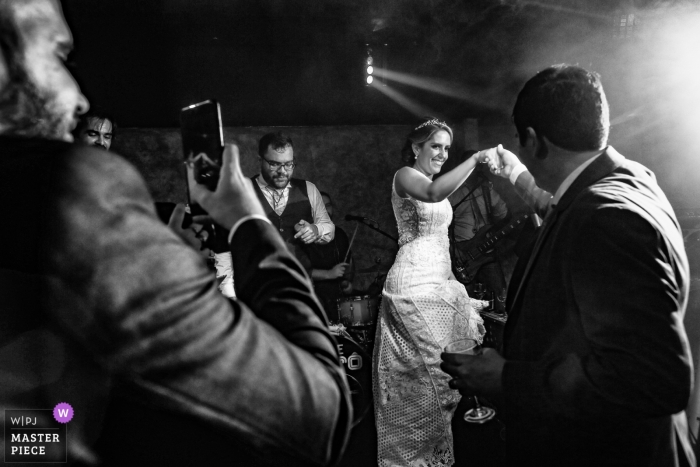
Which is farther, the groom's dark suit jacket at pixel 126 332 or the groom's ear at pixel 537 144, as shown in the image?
the groom's ear at pixel 537 144

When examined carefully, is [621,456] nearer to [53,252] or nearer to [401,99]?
[53,252]

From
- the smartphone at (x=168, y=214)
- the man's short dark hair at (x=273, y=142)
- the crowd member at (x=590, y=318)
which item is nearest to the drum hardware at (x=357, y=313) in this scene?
the man's short dark hair at (x=273, y=142)

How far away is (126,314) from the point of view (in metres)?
0.64

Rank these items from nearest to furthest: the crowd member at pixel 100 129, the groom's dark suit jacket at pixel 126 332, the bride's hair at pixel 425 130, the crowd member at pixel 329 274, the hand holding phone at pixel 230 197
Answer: the groom's dark suit jacket at pixel 126 332
the hand holding phone at pixel 230 197
the crowd member at pixel 100 129
the bride's hair at pixel 425 130
the crowd member at pixel 329 274

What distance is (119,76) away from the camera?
5609mm

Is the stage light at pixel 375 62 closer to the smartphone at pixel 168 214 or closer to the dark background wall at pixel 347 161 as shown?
the dark background wall at pixel 347 161

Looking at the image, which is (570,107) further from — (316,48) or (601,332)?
(316,48)

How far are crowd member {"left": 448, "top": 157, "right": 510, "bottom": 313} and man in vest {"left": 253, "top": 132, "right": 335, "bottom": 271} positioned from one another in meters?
2.36

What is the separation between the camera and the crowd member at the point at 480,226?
6.60m

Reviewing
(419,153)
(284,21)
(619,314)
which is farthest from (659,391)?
(284,21)

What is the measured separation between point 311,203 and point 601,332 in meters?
3.86

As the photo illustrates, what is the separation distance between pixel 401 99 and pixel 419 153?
3630 mm

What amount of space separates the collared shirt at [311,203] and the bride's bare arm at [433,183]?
1308 mm

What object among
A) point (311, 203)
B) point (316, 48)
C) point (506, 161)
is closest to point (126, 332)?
point (506, 161)
